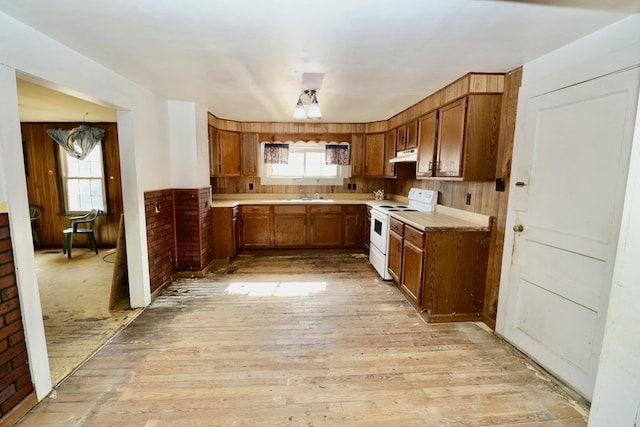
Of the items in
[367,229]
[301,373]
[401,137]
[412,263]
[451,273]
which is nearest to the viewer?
[301,373]

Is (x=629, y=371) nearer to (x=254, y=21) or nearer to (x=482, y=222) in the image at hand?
(x=482, y=222)

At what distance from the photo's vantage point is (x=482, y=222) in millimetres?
2740

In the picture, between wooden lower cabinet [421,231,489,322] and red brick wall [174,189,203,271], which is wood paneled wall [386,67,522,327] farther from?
red brick wall [174,189,203,271]

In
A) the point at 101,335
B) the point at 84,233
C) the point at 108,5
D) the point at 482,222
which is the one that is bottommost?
the point at 101,335

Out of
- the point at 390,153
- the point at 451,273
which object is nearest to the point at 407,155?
the point at 390,153

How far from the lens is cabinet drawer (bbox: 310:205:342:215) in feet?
15.7

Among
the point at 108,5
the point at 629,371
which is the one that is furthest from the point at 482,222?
the point at 108,5

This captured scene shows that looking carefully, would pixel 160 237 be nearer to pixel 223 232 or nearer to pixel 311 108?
pixel 223 232

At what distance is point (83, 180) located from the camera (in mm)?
4930

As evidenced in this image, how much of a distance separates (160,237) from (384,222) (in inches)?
106

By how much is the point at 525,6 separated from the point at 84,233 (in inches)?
236

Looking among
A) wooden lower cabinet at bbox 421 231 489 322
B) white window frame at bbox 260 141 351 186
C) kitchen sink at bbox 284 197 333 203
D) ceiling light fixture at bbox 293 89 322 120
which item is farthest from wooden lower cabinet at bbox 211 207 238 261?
wooden lower cabinet at bbox 421 231 489 322

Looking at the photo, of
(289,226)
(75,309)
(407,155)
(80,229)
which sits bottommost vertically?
(75,309)

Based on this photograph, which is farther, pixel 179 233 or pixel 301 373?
pixel 179 233
